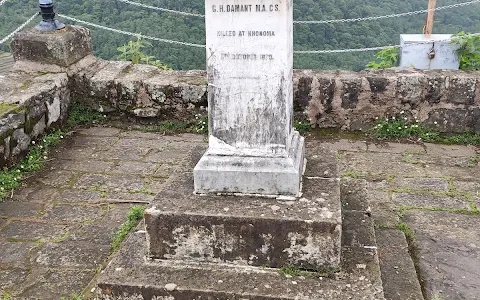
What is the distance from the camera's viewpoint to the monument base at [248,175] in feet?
10.1

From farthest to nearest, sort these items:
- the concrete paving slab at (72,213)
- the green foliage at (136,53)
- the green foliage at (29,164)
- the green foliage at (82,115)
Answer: the green foliage at (136,53), the green foliage at (82,115), the green foliage at (29,164), the concrete paving slab at (72,213)

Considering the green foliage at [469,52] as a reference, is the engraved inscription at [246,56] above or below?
above

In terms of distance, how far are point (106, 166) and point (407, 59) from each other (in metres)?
3.85

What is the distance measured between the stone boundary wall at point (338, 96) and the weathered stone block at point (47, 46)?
24cm

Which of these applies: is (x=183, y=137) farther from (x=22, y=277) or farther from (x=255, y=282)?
(x=255, y=282)

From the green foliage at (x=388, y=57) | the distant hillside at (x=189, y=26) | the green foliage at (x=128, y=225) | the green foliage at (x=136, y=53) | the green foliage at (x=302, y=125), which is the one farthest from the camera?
the distant hillside at (x=189, y=26)

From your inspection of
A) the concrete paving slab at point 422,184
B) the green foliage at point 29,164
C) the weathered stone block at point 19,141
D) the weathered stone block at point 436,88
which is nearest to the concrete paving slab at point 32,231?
the green foliage at point 29,164

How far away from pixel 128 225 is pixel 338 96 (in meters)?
2.50

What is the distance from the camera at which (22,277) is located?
133 inches

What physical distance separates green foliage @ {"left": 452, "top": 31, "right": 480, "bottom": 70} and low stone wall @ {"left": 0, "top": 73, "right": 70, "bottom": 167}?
4.25m

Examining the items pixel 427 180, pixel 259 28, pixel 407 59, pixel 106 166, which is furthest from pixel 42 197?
pixel 407 59

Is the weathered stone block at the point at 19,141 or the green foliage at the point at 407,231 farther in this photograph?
the weathered stone block at the point at 19,141

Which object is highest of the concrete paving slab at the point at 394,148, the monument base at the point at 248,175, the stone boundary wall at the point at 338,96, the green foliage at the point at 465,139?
the monument base at the point at 248,175

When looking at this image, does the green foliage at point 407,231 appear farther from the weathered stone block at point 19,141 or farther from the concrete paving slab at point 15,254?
the weathered stone block at point 19,141
